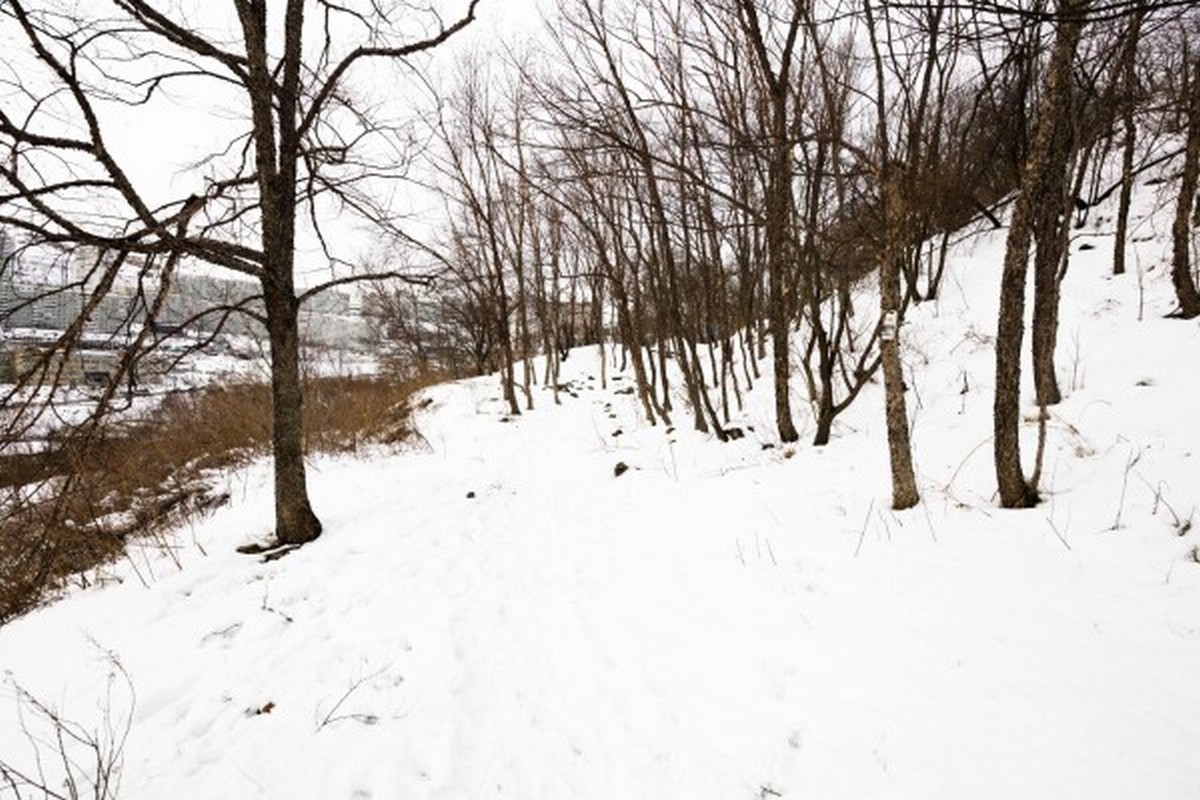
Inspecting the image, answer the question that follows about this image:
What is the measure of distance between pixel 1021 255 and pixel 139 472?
1380cm

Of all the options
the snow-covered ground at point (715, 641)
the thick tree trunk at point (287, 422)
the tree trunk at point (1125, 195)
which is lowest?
the snow-covered ground at point (715, 641)

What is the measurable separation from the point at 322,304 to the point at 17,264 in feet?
21.1

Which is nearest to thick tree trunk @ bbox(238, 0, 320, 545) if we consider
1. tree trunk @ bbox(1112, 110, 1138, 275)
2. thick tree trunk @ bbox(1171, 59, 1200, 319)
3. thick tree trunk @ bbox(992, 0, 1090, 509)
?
thick tree trunk @ bbox(992, 0, 1090, 509)

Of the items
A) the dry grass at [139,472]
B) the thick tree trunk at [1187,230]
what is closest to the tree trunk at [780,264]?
the thick tree trunk at [1187,230]

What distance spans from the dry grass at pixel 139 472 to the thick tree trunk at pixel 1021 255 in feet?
21.7

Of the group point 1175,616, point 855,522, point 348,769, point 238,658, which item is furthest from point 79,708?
point 1175,616

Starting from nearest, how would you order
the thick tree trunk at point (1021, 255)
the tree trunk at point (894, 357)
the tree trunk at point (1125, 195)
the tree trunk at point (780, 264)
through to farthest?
the thick tree trunk at point (1021, 255), the tree trunk at point (894, 357), the tree trunk at point (780, 264), the tree trunk at point (1125, 195)

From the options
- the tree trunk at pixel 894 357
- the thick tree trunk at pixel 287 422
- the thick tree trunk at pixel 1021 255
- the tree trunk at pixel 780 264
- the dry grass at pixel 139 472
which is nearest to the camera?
the thick tree trunk at pixel 1021 255

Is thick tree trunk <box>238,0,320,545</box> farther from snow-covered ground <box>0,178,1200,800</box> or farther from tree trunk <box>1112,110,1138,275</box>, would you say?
tree trunk <box>1112,110,1138,275</box>

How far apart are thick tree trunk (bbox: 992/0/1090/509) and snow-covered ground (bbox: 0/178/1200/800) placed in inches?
14.3

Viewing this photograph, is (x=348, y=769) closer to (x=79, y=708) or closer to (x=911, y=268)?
(x=79, y=708)

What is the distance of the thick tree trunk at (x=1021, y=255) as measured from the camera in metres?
3.41

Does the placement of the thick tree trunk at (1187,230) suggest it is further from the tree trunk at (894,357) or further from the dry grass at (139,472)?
the dry grass at (139,472)

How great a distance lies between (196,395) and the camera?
17.8 metres
